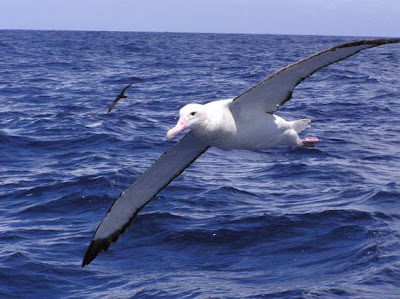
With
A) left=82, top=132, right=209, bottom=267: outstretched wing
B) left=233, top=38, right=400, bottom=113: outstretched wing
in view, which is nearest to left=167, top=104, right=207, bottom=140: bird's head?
left=233, top=38, right=400, bottom=113: outstretched wing

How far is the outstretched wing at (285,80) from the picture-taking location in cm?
683

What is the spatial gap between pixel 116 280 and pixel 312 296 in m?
2.84

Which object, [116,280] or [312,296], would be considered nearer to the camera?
[312,296]

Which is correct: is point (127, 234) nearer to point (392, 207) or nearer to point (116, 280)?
point (116, 280)

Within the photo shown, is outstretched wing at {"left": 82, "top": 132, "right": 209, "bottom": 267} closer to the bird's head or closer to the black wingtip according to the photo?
the black wingtip

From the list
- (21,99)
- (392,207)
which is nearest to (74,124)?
(21,99)

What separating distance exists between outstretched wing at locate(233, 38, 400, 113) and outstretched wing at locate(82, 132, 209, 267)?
1.18 meters

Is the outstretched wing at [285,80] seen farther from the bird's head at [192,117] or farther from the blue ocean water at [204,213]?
the blue ocean water at [204,213]

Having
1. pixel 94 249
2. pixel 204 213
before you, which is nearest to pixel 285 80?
pixel 94 249

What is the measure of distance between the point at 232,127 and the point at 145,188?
2.04m

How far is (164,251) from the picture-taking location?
1084cm

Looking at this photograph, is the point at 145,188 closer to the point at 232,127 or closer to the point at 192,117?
the point at 232,127

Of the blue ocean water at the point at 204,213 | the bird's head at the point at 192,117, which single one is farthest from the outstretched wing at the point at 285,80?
the blue ocean water at the point at 204,213

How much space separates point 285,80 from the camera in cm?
774
